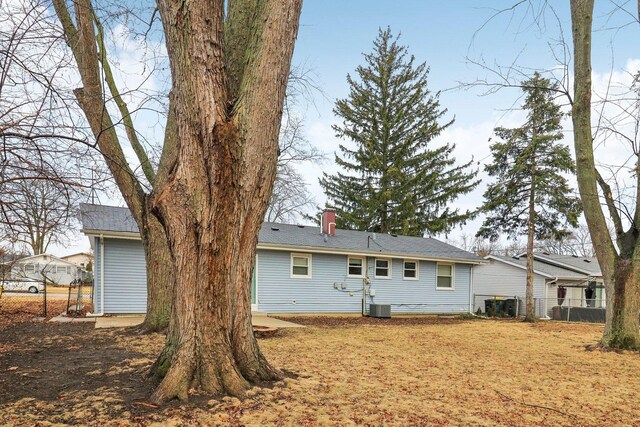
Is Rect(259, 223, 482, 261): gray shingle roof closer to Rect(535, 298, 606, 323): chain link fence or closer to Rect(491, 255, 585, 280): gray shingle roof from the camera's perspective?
Rect(535, 298, 606, 323): chain link fence

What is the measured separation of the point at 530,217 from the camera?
59.9ft

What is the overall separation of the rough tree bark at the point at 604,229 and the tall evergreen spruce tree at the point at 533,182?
8.44 meters

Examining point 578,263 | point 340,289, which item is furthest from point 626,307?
point 578,263

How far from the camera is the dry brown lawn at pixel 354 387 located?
3666 millimetres

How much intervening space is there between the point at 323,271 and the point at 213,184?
37.8 ft

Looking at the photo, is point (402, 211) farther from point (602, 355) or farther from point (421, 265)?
point (602, 355)

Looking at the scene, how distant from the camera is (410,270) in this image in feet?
55.3

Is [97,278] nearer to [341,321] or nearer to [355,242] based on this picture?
[341,321]

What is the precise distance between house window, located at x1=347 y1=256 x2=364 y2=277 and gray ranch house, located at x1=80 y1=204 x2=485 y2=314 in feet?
0.12

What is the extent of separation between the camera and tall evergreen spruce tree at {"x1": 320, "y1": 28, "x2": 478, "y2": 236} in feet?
86.8

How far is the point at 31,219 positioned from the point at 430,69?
26431 mm

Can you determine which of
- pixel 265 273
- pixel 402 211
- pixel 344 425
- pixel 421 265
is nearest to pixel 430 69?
pixel 402 211

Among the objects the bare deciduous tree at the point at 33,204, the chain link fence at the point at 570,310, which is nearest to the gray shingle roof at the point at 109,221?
the bare deciduous tree at the point at 33,204

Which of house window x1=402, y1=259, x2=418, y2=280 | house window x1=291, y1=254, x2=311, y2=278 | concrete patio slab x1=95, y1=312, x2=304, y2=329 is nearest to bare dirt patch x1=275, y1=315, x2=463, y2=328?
concrete patio slab x1=95, y1=312, x2=304, y2=329
